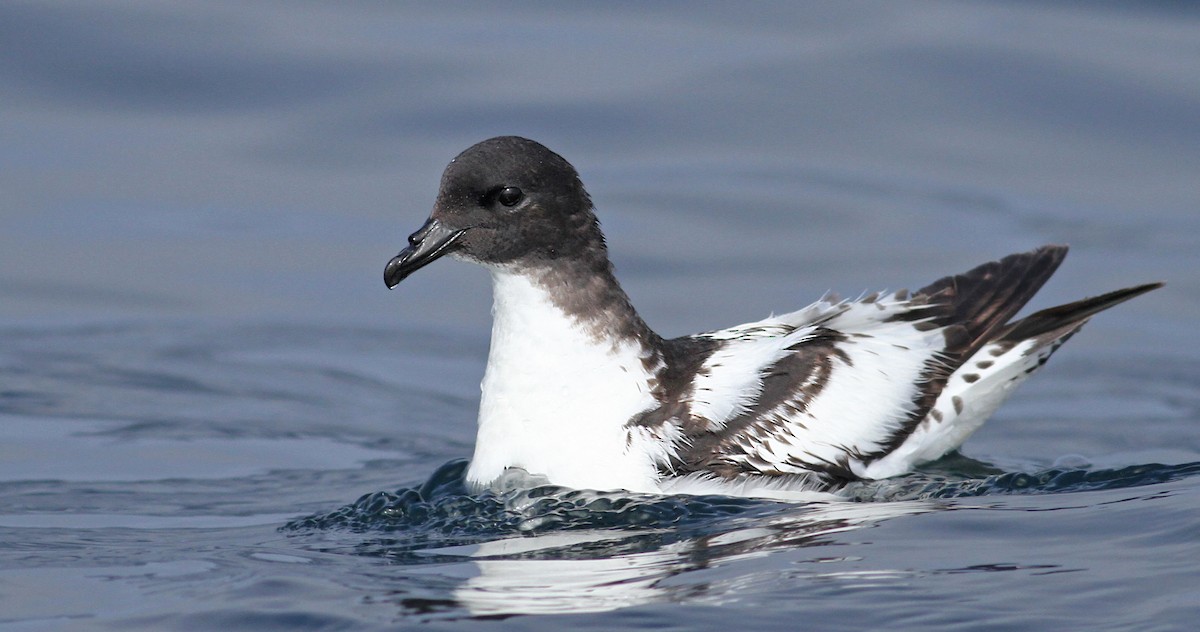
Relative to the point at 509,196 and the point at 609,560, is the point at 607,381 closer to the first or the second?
the point at 509,196

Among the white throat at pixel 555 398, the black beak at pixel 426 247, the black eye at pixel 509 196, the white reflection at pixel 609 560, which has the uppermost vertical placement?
the black eye at pixel 509 196

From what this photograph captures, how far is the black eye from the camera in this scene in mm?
8062

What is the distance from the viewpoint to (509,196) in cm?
806

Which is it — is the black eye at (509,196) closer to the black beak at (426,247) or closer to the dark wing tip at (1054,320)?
the black beak at (426,247)

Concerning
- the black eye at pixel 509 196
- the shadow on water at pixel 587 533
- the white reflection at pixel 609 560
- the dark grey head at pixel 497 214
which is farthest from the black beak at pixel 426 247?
the white reflection at pixel 609 560

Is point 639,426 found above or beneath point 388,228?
beneath

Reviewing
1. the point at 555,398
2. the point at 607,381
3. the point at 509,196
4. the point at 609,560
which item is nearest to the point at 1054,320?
the point at 607,381

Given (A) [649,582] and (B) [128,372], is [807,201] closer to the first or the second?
(B) [128,372]

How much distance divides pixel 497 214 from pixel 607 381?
94cm

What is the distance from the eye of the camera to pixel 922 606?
5949mm

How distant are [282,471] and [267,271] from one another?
12.4 feet

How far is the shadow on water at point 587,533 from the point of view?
637 centimetres

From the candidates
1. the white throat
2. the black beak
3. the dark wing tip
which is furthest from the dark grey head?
the dark wing tip

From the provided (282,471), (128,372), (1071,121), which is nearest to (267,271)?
(128,372)
